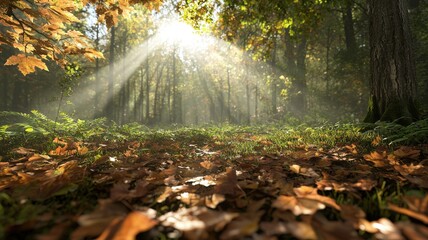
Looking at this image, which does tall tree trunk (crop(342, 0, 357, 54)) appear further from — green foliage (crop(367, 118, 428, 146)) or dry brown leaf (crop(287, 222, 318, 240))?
dry brown leaf (crop(287, 222, 318, 240))

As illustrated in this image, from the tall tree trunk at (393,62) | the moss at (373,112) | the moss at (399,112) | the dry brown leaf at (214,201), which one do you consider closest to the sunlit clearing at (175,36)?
the tall tree trunk at (393,62)

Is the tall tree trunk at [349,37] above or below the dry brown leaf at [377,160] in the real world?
above

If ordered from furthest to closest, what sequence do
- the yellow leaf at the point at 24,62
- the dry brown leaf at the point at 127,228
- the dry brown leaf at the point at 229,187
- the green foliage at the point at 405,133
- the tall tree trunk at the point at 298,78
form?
the tall tree trunk at the point at 298,78
the green foliage at the point at 405,133
the yellow leaf at the point at 24,62
the dry brown leaf at the point at 229,187
the dry brown leaf at the point at 127,228

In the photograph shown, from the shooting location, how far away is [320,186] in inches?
61.6

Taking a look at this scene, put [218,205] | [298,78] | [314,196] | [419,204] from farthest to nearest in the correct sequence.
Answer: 1. [298,78]
2. [218,205]
3. [314,196]
4. [419,204]

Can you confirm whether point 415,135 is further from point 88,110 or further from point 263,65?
point 88,110

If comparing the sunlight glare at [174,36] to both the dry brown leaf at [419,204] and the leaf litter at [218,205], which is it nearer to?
the leaf litter at [218,205]

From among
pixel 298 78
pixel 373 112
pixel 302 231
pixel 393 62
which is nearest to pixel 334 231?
pixel 302 231

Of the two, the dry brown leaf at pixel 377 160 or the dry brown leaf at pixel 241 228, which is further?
the dry brown leaf at pixel 377 160

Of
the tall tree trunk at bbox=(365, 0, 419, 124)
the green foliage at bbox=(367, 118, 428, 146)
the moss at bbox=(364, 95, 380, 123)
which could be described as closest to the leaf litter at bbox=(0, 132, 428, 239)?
the green foliage at bbox=(367, 118, 428, 146)

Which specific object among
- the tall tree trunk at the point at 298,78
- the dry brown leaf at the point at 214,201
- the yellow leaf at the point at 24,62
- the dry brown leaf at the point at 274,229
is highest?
the tall tree trunk at the point at 298,78

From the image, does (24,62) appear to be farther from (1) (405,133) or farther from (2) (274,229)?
(1) (405,133)

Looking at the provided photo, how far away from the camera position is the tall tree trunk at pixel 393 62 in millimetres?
4543

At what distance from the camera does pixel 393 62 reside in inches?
180
